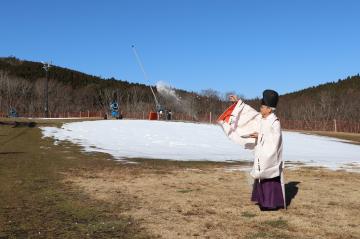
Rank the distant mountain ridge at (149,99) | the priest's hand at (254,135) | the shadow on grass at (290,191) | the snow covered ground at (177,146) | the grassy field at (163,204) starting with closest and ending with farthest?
the grassy field at (163,204) < the priest's hand at (254,135) < the shadow on grass at (290,191) < the snow covered ground at (177,146) < the distant mountain ridge at (149,99)

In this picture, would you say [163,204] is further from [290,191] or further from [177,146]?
[177,146]

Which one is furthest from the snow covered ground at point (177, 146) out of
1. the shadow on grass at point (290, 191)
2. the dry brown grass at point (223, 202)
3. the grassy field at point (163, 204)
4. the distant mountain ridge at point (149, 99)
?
the distant mountain ridge at point (149, 99)

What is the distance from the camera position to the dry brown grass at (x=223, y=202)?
22.0 feet

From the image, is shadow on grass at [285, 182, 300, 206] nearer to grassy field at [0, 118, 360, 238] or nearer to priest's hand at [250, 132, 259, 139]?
grassy field at [0, 118, 360, 238]

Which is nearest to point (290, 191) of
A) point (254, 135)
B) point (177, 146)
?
point (254, 135)

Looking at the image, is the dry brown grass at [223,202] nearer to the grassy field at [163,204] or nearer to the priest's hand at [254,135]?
the grassy field at [163,204]

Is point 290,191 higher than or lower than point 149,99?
lower

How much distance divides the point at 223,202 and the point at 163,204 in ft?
3.55

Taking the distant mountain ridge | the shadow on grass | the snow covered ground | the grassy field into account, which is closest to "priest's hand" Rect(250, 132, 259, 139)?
the grassy field

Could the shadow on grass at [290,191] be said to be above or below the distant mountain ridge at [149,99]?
below

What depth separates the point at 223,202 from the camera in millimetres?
8664

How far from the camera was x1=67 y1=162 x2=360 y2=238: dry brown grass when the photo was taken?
6.70 metres

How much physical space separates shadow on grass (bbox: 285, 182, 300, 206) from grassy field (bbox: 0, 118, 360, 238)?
0.06 ft

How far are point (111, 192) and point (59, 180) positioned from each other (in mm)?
2142
